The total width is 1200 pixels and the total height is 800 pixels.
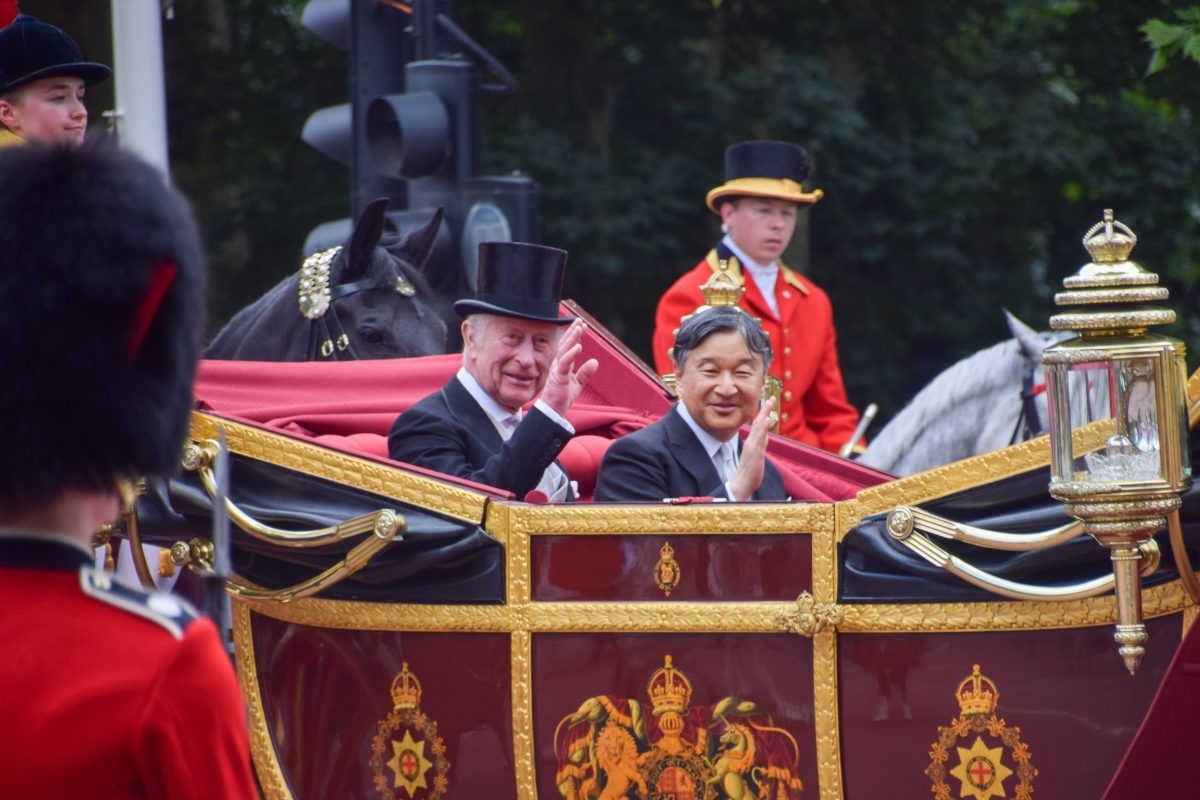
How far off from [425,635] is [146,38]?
3.21 meters

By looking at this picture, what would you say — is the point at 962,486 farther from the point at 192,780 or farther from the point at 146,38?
the point at 146,38

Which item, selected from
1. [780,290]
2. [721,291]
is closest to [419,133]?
[780,290]

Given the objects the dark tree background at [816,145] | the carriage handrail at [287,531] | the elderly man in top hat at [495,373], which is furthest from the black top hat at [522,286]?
the dark tree background at [816,145]

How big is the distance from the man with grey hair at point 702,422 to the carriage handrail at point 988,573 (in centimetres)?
58

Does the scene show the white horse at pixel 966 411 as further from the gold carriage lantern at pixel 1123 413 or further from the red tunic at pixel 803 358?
the gold carriage lantern at pixel 1123 413

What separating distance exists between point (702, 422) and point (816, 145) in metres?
7.20

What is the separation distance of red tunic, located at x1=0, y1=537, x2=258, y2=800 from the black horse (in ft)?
11.2

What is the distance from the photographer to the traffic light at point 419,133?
706 centimetres

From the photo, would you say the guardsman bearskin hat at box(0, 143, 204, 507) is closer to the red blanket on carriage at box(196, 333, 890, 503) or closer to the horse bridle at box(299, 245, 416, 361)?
the red blanket on carriage at box(196, 333, 890, 503)

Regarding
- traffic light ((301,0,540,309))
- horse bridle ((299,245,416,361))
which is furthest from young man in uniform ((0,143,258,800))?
traffic light ((301,0,540,309))

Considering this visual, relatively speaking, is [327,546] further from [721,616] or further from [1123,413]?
[1123,413]

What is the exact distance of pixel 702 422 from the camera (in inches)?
166

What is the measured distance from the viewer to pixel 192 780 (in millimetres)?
1824

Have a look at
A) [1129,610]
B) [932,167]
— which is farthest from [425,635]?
[932,167]
